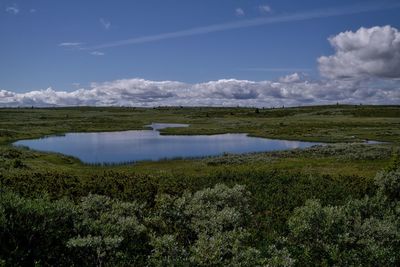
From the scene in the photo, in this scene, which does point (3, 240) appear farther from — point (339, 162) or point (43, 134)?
point (43, 134)

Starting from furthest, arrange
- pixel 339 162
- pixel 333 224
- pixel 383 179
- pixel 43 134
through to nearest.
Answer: pixel 43 134 → pixel 339 162 → pixel 383 179 → pixel 333 224

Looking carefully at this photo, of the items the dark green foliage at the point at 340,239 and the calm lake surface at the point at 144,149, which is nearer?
the dark green foliage at the point at 340,239

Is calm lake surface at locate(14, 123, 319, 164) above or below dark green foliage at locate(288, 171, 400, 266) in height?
below

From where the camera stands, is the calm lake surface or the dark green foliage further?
the calm lake surface

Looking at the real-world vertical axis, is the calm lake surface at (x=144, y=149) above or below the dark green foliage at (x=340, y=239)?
below

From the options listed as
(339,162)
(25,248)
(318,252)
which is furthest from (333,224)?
(339,162)

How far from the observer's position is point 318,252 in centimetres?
1703

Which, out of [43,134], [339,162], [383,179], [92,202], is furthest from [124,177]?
[43,134]

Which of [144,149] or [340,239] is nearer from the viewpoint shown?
[340,239]

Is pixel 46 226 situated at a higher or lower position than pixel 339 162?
higher

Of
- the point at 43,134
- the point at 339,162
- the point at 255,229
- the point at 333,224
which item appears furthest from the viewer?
the point at 43,134

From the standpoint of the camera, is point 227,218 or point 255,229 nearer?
point 227,218

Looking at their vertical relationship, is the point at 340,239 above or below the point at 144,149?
above

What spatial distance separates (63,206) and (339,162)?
52206 millimetres
